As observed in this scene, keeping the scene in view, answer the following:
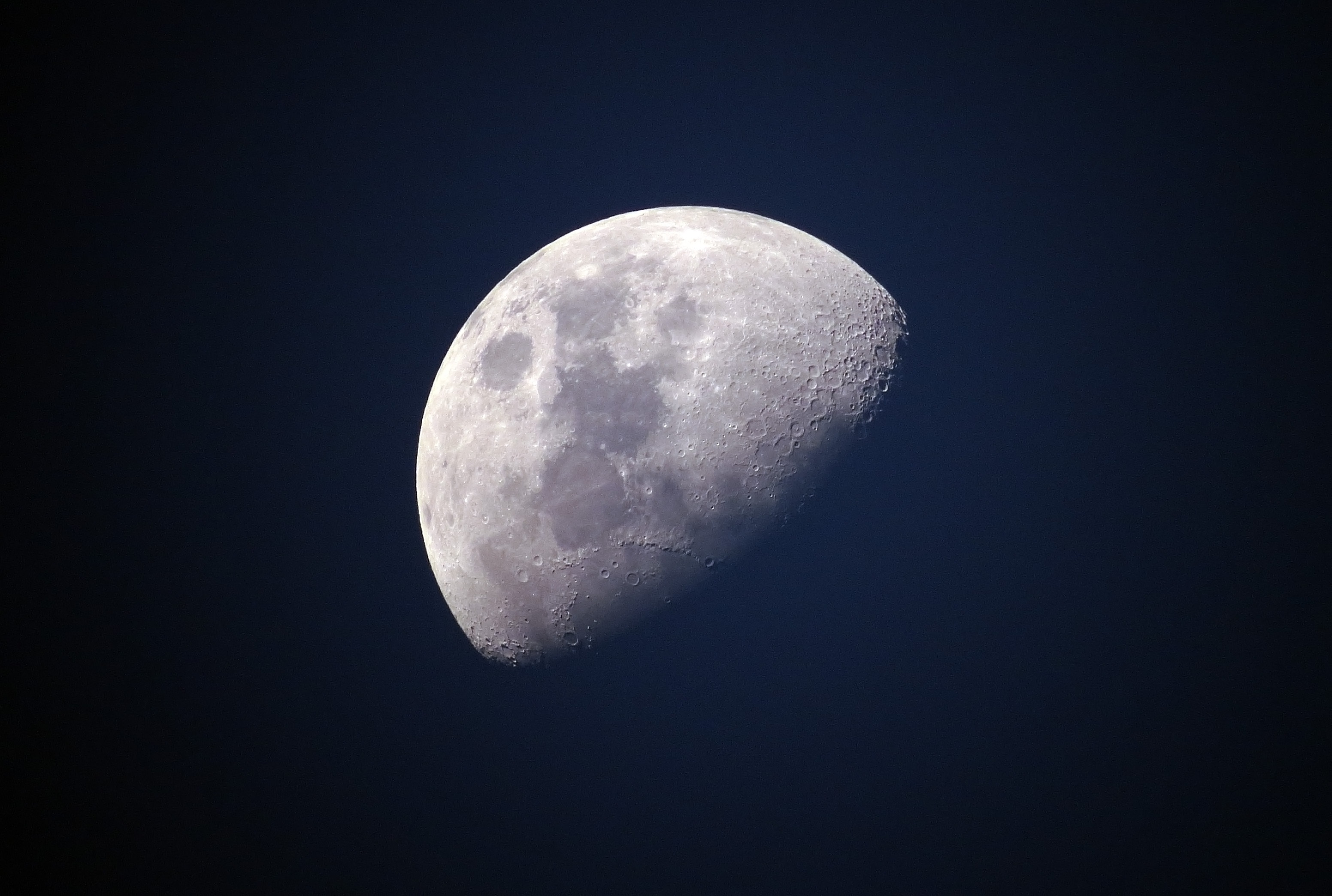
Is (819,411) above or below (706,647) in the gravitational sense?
above

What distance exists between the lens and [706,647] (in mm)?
4246

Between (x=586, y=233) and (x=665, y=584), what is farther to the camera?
(x=586, y=233)

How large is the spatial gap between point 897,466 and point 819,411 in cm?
54

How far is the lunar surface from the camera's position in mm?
4164

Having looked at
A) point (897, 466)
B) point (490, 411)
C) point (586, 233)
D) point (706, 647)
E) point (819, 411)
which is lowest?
point (706, 647)

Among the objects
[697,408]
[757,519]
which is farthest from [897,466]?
[697,408]

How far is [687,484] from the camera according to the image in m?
4.14

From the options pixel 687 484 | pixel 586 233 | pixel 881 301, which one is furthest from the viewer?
pixel 586 233

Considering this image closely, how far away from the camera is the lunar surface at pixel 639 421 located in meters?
4.16

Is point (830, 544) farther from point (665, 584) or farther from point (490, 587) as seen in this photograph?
point (490, 587)

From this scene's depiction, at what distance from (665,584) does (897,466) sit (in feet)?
4.44

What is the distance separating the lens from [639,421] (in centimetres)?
418

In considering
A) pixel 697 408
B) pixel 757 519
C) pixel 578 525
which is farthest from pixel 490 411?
pixel 757 519

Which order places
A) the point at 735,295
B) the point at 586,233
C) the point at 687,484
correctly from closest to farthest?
the point at 687,484 < the point at 735,295 < the point at 586,233
